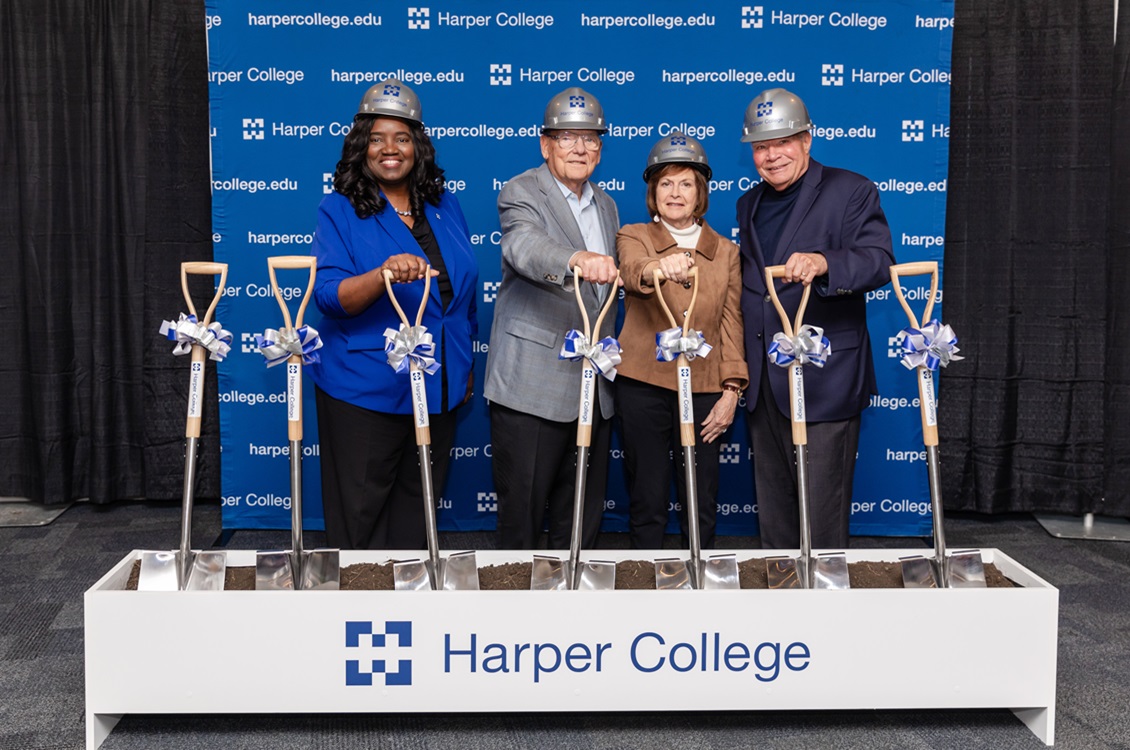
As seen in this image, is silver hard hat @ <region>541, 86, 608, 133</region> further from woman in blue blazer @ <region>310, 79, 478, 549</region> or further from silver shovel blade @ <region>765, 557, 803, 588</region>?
silver shovel blade @ <region>765, 557, 803, 588</region>

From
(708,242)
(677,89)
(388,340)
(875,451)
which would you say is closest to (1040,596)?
(708,242)

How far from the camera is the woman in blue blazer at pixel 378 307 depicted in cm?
287

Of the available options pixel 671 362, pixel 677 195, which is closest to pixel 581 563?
pixel 671 362

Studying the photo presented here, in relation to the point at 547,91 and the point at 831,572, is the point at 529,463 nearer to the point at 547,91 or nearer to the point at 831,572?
the point at 831,572

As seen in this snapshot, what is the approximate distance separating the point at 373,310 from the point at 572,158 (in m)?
0.73

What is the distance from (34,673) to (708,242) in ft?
7.45

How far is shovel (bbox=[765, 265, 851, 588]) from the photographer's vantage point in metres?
2.43

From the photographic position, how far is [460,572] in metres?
2.46

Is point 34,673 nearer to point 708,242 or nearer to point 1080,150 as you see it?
point 708,242

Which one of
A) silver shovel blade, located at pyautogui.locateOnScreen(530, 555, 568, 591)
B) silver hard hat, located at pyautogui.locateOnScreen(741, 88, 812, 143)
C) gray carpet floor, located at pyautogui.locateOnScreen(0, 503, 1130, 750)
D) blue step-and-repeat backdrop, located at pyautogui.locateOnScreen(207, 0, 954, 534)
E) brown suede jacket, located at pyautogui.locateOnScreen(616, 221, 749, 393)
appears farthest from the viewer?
blue step-and-repeat backdrop, located at pyautogui.locateOnScreen(207, 0, 954, 534)

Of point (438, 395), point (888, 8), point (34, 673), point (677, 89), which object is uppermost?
point (888, 8)

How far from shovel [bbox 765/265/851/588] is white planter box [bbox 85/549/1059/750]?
0.18 metres

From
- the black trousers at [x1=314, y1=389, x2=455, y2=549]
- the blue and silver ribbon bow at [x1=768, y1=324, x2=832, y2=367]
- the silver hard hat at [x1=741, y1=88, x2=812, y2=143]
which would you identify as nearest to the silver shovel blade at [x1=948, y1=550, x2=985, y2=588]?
the blue and silver ribbon bow at [x1=768, y1=324, x2=832, y2=367]

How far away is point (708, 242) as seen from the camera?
306 cm
